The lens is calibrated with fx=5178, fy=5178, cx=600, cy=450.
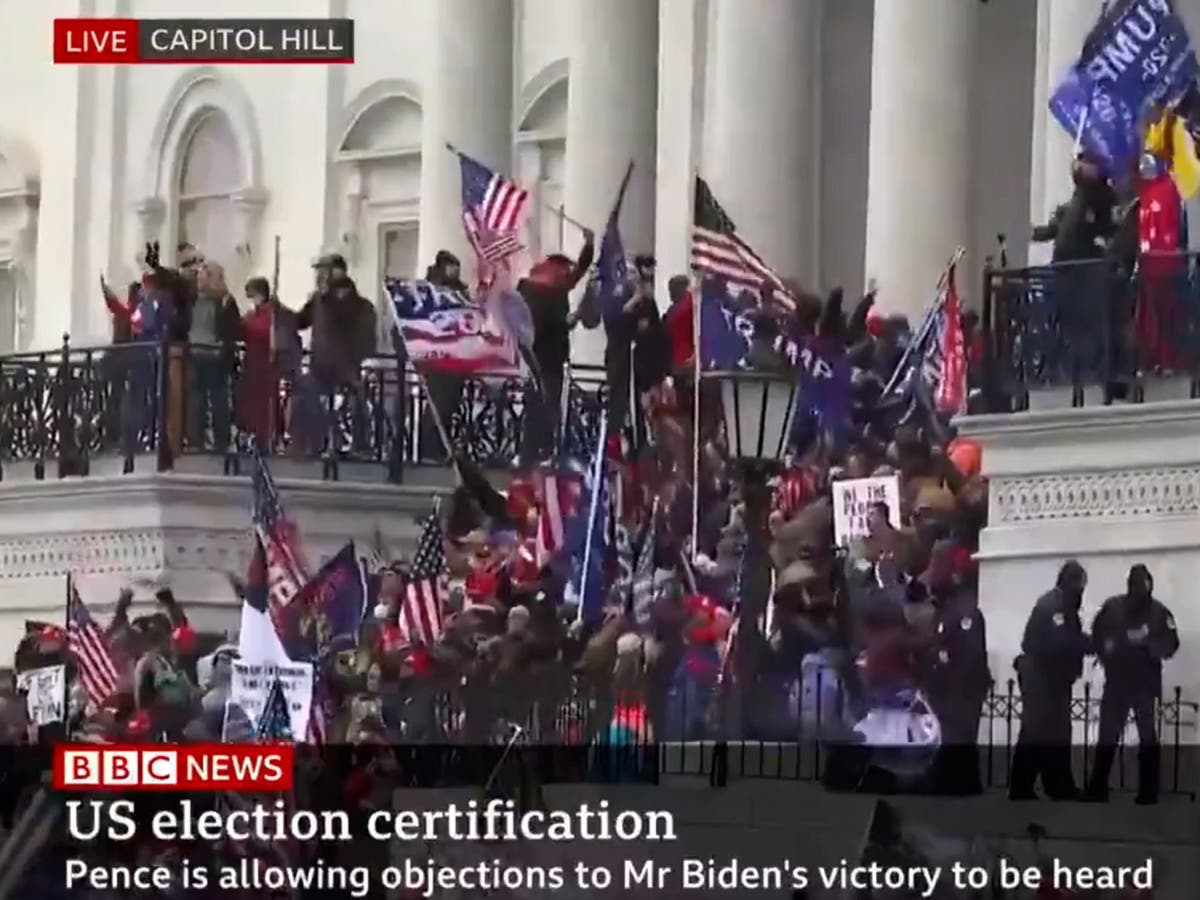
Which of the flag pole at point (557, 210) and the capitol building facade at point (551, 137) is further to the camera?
the flag pole at point (557, 210)

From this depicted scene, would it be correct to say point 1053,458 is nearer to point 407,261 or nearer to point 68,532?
point 68,532

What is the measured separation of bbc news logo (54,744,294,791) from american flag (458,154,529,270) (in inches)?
290

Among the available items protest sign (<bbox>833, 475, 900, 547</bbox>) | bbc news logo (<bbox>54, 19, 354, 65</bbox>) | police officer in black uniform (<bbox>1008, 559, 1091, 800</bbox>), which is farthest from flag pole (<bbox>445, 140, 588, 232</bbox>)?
police officer in black uniform (<bbox>1008, 559, 1091, 800</bbox>)

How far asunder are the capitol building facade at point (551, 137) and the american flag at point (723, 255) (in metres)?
2.33

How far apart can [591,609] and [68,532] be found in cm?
707

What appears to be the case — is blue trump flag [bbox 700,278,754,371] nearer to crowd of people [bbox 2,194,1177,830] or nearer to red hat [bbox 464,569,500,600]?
crowd of people [bbox 2,194,1177,830]

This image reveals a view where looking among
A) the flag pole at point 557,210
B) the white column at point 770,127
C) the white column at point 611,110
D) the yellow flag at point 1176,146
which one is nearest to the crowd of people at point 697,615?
the yellow flag at point 1176,146

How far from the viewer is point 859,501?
28312mm

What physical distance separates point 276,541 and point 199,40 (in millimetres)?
11066

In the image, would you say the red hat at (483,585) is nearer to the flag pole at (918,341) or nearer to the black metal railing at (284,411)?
the flag pole at (918,341)

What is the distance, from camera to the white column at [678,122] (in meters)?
38.2

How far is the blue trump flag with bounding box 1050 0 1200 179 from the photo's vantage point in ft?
92.1

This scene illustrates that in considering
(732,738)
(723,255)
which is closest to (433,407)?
(723,255)

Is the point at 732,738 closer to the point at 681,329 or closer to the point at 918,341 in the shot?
the point at 918,341
